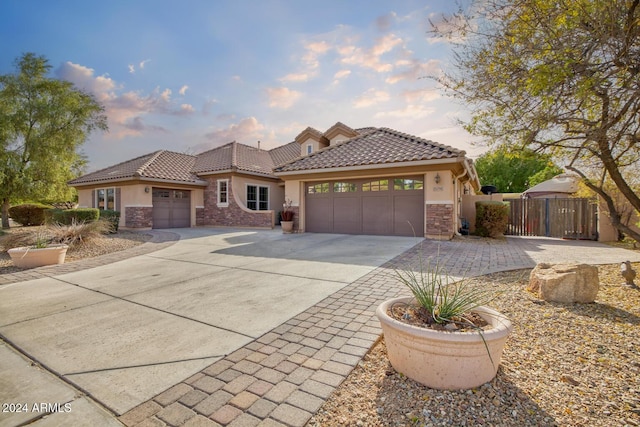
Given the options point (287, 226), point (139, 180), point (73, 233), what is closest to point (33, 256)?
point (73, 233)

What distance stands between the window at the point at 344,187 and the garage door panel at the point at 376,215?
665 millimetres

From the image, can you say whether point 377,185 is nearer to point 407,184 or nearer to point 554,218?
point 407,184

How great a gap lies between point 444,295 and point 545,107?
3455 mm

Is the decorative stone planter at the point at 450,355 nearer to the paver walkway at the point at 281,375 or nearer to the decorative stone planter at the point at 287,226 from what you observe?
the paver walkway at the point at 281,375

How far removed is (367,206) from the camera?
40.2 feet

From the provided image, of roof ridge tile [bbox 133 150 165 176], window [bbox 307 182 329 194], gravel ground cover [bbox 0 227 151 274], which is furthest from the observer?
roof ridge tile [bbox 133 150 165 176]

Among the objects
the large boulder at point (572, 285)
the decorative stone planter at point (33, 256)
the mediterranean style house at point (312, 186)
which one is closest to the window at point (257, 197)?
the mediterranean style house at point (312, 186)

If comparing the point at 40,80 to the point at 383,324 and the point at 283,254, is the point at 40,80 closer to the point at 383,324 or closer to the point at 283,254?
the point at 283,254

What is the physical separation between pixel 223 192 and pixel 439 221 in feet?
38.9

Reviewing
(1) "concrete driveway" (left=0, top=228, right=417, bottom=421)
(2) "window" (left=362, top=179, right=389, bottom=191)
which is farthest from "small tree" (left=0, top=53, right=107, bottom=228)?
(2) "window" (left=362, top=179, right=389, bottom=191)

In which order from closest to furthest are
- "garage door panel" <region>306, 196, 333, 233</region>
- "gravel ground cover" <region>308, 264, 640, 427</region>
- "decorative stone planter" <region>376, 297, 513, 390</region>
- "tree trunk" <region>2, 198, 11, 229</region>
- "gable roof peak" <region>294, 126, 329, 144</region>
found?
"gravel ground cover" <region>308, 264, 640, 427</region>
"decorative stone planter" <region>376, 297, 513, 390</region>
"garage door panel" <region>306, 196, 333, 233</region>
"tree trunk" <region>2, 198, 11, 229</region>
"gable roof peak" <region>294, 126, 329, 144</region>

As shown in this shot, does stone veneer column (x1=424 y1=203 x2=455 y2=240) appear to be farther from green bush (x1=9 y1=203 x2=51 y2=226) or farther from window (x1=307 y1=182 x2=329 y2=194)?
green bush (x1=9 y1=203 x2=51 y2=226)

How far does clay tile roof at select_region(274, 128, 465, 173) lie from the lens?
10.8m

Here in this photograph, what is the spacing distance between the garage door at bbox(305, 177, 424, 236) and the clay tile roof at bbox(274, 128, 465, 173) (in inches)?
37.7
